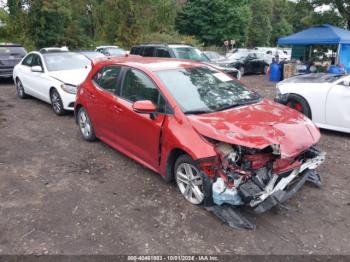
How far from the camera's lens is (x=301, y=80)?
757 cm

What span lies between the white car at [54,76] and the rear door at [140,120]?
3.54 m

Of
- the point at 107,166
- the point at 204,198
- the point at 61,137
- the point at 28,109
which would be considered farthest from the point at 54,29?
the point at 204,198

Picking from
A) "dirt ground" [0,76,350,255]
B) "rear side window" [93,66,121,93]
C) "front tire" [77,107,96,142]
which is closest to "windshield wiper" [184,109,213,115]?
"dirt ground" [0,76,350,255]

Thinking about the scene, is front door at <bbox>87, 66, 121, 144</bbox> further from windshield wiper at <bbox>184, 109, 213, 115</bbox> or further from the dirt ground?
windshield wiper at <bbox>184, 109, 213, 115</bbox>

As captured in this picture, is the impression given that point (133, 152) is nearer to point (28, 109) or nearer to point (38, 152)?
point (38, 152)

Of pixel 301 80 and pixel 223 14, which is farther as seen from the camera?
pixel 223 14

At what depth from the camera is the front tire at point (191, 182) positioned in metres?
3.80

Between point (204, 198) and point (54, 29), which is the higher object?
point (54, 29)

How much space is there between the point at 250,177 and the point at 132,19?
2832 cm

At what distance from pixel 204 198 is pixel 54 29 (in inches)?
1012

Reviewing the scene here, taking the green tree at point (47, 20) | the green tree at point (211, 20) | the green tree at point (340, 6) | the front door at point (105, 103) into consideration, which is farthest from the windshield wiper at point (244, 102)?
the green tree at point (211, 20)

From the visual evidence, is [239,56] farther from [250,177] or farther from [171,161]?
[250,177]

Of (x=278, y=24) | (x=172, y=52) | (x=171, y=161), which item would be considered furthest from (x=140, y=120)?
(x=278, y=24)

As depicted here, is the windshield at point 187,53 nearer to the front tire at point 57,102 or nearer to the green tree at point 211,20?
the front tire at point 57,102
